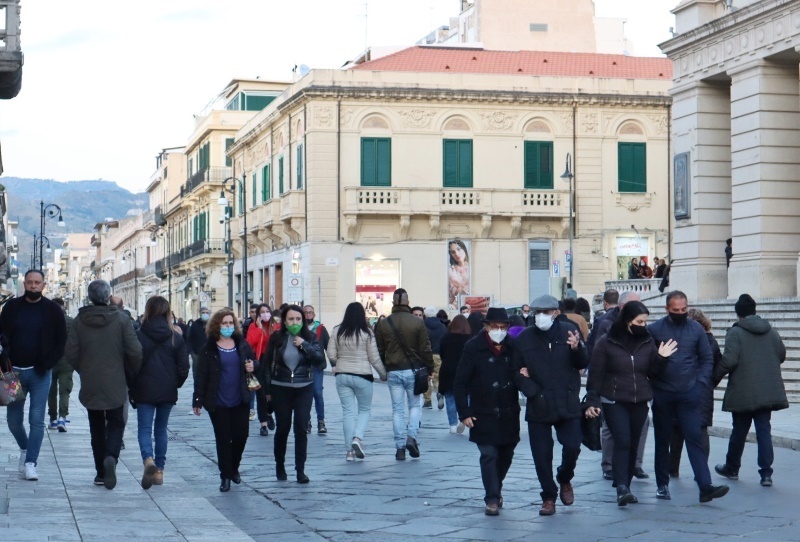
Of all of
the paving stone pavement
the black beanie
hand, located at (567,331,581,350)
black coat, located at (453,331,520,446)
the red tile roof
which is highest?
the red tile roof

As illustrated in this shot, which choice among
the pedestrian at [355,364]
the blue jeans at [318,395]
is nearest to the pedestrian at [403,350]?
the pedestrian at [355,364]

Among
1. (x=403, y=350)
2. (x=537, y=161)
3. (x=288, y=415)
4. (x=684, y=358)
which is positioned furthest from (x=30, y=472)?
(x=537, y=161)

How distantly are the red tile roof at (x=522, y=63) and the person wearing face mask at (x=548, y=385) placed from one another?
39270 millimetres

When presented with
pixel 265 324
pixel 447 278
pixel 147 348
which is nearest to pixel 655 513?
pixel 147 348

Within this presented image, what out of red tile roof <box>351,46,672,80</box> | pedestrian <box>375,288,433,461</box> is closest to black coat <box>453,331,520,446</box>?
pedestrian <box>375,288,433,461</box>

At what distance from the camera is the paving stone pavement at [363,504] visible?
990 cm

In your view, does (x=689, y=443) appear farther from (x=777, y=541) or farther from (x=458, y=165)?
(x=458, y=165)

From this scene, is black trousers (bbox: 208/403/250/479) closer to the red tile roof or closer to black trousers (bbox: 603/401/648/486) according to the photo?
black trousers (bbox: 603/401/648/486)

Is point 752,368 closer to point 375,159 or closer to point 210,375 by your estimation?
point 210,375

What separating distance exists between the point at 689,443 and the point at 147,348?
4648 millimetres

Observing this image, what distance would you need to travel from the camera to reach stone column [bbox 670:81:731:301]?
30.2 meters

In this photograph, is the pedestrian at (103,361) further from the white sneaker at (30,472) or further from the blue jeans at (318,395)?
the blue jeans at (318,395)

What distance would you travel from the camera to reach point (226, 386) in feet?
40.9

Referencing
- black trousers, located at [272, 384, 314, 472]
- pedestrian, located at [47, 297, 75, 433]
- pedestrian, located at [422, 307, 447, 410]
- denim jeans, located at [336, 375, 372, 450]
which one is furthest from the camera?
pedestrian, located at [422, 307, 447, 410]
